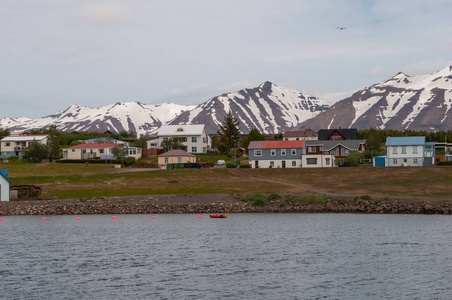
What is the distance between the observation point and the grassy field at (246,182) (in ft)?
291

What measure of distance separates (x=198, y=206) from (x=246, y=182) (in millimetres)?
22262

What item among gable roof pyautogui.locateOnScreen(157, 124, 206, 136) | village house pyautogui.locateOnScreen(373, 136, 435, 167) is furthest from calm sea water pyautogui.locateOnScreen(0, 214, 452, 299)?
gable roof pyautogui.locateOnScreen(157, 124, 206, 136)

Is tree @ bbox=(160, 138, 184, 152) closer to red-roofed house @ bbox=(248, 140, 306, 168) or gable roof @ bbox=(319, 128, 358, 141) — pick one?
red-roofed house @ bbox=(248, 140, 306, 168)

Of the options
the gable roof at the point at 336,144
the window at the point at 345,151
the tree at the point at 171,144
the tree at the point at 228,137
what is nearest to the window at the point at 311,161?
the gable roof at the point at 336,144

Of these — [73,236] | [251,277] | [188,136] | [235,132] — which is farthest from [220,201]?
[235,132]

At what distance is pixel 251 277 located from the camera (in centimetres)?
3922

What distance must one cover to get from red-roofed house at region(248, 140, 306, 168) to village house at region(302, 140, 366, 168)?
7.90 ft

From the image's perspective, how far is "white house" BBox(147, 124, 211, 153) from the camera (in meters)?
181

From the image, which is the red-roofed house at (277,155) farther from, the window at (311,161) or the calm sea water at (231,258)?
the calm sea water at (231,258)

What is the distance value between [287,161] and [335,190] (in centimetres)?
3977

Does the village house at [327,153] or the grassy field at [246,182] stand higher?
the village house at [327,153]

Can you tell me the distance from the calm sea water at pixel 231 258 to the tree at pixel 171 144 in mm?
97430

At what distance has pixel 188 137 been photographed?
595ft

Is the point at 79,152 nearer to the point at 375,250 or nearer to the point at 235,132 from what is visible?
the point at 235,132
